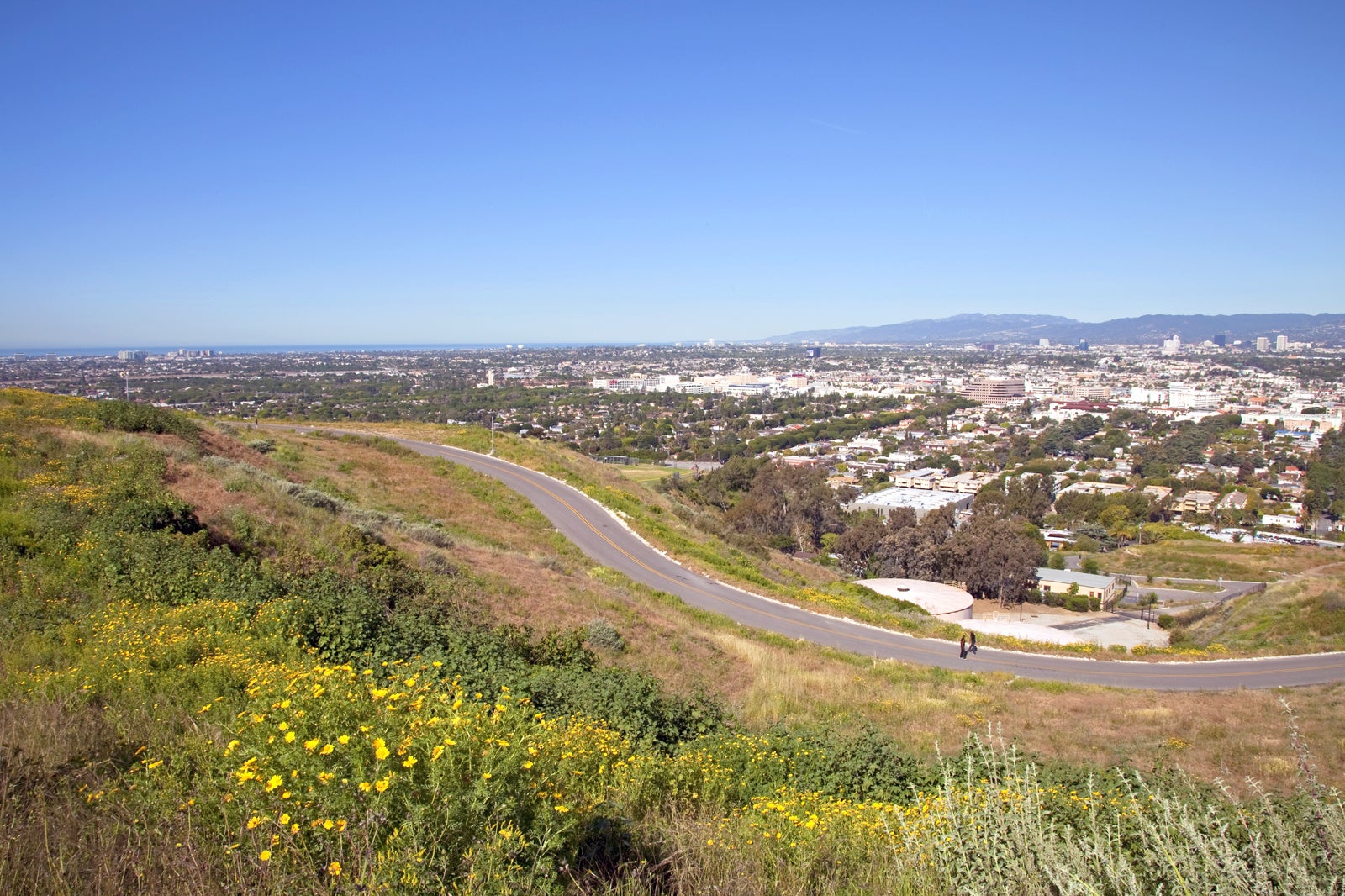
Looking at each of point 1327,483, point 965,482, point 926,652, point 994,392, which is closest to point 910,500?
point 965,482

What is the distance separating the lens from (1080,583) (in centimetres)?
3756

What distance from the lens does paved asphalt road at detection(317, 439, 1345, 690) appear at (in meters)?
15.2

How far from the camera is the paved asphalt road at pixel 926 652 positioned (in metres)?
15.2

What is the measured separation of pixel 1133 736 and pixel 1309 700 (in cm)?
562

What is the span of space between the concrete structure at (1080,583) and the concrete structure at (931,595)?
11.7 m

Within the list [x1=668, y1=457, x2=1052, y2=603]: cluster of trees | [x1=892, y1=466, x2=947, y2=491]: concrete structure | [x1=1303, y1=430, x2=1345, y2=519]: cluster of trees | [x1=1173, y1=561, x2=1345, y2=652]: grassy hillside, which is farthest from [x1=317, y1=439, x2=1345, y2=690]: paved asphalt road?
[x1=1303, y1=430, x2=1345, y2=519]: cluster of trees

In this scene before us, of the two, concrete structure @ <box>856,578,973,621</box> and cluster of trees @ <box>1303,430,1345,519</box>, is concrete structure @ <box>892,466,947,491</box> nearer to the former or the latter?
cluster of trees @ <box>1303,430,1345,519</box>

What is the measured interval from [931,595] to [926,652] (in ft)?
38.5

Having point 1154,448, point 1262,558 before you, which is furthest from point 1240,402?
point 1262,558

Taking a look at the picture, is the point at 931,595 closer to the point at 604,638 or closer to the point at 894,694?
the point at 894,694

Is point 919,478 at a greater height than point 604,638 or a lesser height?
lesser

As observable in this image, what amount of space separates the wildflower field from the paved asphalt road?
8.36m

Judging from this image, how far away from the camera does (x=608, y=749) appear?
5.12 meters

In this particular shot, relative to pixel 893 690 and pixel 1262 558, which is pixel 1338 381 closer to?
pixel 1262 558
